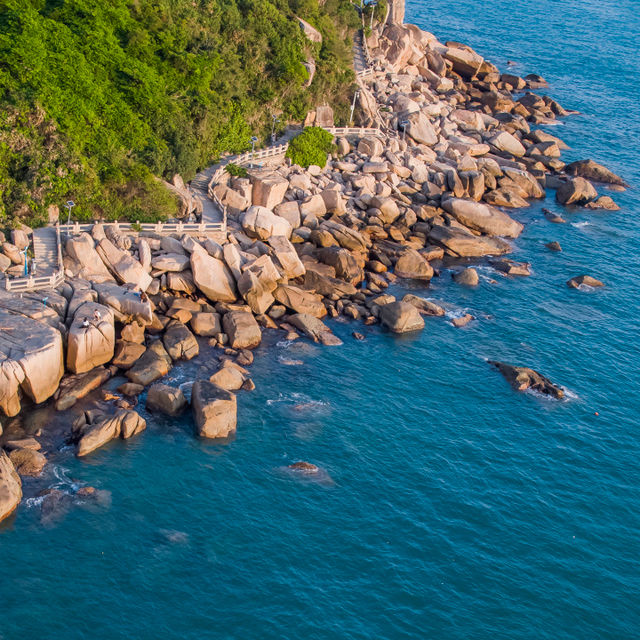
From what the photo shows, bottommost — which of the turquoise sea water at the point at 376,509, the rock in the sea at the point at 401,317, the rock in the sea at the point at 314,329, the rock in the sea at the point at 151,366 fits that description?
the turquoise sea water at the point at 376,509

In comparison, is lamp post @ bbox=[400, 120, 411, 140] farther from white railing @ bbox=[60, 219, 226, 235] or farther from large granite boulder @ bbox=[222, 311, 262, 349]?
large granite boulder @ bbox=[222, 311, 262, 349]

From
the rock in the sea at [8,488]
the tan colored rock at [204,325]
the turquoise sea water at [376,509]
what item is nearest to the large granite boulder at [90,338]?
the turquoise sea water at [376,509]

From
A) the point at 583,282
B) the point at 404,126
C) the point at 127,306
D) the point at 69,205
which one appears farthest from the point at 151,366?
the point at 404,126

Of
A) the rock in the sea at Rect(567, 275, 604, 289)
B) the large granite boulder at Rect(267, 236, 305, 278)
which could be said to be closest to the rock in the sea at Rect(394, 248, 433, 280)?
the large granite boulder at Rect(267, 236, 305, 278)

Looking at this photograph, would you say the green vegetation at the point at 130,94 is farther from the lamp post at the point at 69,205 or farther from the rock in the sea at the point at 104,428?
the rock in the sea at the point at 104,428

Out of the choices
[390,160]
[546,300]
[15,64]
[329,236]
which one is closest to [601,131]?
[390,160]

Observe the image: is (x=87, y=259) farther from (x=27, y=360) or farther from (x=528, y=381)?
(x=528, y=381)

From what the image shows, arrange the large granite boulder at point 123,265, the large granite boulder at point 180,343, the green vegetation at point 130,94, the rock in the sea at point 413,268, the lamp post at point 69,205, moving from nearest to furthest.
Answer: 1. the large granite boulder at point 180,343
2. the large granite boulder at point 123,265
3. the lamp post at point 69,205
4. the green vegetation at point 130,94
5. the rock in the sea at point 413,268
